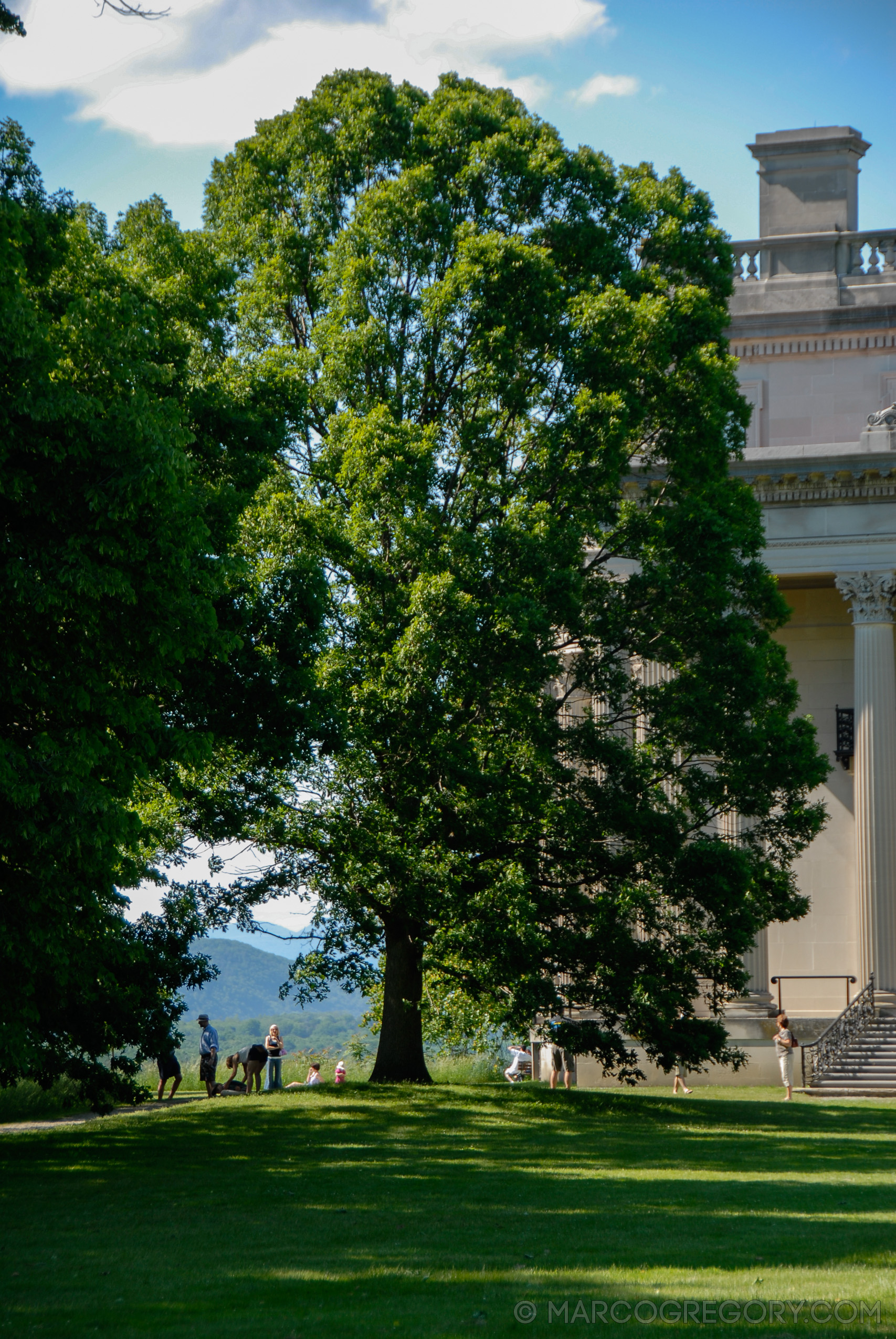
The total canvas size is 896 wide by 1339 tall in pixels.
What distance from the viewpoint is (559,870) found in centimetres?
2286

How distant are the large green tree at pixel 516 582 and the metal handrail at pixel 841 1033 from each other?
723 cm

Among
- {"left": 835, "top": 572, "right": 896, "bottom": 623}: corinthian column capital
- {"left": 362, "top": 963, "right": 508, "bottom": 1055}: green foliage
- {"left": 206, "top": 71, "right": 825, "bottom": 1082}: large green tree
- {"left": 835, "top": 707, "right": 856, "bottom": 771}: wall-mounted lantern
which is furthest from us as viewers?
{"left": 835, "top": 707, "right": 856, "bottom": 771}: wall-mounted lantern

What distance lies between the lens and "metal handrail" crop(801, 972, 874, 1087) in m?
29.4

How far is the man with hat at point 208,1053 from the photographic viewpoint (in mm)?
28672

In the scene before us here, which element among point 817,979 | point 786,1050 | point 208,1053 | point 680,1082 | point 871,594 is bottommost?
point 680,1082

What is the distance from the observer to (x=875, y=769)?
107 feet

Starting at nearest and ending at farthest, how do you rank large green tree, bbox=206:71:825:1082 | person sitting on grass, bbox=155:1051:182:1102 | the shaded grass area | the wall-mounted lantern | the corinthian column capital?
large green tree, bbox=206:71:825:1082, the shaded grass area, person sitting on grass, bbox=155:1051:182:1102, the corinthian column capital, the wall-mounted lantern

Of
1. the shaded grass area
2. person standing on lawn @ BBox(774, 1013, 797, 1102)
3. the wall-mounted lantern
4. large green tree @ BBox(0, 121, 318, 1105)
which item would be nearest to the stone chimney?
the wall-mounted lantern

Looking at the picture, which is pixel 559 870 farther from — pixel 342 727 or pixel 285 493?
pixel 285 493

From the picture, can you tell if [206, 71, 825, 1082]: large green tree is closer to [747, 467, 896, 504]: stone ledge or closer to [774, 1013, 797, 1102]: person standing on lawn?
[774, 1013, 797, 1102]: person standing on lawn

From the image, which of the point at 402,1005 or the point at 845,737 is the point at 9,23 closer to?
the point at 402,1005

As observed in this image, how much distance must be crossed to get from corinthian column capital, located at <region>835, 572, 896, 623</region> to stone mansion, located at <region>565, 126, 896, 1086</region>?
0.04 meters

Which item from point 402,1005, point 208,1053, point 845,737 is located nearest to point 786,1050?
point 402,1005

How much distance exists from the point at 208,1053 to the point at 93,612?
63.9ft
